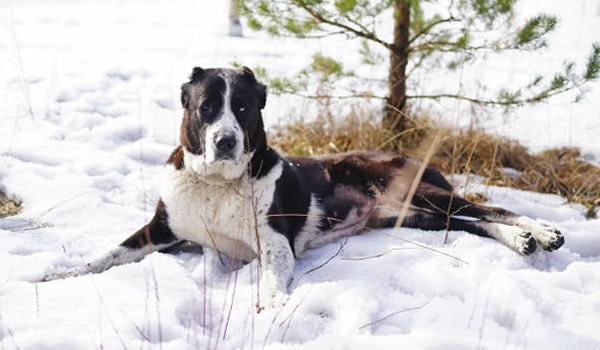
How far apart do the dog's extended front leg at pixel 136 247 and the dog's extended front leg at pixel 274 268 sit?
569 millimetres

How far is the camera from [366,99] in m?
5.34

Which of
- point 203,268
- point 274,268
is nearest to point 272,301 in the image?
point 274,268

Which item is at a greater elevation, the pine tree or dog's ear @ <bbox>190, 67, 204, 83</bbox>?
the pine tree

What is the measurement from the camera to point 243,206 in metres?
3.35

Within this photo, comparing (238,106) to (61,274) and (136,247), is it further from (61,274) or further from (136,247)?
(61,274)

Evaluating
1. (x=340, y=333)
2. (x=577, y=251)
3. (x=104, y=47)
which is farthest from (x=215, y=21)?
(x=340, y=333)

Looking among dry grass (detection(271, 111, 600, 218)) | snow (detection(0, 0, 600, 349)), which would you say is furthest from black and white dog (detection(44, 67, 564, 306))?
dry grass (detection(271, 111, 600, 218))

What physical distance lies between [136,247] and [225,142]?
794 millimetres

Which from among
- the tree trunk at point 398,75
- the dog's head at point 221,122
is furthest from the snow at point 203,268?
the tree trunk at point 398,75

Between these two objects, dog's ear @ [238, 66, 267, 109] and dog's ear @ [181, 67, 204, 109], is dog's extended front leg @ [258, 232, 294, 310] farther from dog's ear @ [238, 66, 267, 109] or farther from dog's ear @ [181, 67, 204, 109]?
dog's ear @ [181, 67, 204, 109]

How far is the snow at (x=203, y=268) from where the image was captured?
2293 mm

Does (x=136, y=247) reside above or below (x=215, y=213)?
below

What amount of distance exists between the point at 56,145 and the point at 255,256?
231 cm

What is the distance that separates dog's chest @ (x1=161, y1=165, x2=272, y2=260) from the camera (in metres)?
3.32
